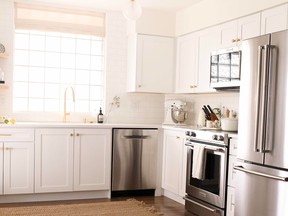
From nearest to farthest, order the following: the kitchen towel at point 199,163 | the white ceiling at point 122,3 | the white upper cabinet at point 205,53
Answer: the kitchen towel at point 199,163 → the white upper cabinet at point 205,53 → the white ceiling at point 122,3

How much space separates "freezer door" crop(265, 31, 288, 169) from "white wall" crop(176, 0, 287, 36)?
757mm

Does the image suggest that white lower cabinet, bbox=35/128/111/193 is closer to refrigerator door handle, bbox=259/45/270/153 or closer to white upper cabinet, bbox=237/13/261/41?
white upper cabinet, bbox=237/13/261/41

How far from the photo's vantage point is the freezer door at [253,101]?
3139 mm

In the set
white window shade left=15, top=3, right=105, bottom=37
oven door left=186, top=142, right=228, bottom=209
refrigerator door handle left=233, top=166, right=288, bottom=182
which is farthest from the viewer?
white window shade left=15, top=3, right=105, bottom=37

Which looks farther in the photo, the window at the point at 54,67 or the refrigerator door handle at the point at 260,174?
the window at the point at 54,67

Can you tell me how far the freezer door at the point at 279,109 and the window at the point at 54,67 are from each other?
307 centimetres

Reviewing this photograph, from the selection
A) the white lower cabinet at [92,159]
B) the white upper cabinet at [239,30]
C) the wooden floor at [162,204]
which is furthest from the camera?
the white lower cabinet at [92,159]

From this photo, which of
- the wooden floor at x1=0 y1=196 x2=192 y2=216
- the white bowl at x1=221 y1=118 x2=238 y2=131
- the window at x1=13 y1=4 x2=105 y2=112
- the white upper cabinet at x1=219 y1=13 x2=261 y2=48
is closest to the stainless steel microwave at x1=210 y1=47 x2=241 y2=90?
the white upper cabinet at x1=219 y1=13 x2=261 y2=48

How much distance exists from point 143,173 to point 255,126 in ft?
7.53

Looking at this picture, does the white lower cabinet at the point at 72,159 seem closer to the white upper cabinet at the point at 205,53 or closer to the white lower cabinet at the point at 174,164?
the white lower cabinet at the point at 174,164

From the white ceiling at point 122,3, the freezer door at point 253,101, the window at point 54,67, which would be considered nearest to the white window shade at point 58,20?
the window at point 54,67

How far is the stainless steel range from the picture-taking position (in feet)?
12.6

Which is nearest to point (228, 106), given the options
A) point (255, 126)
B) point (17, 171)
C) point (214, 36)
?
point (214, 36)

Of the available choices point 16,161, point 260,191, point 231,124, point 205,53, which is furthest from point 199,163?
point 16,161
